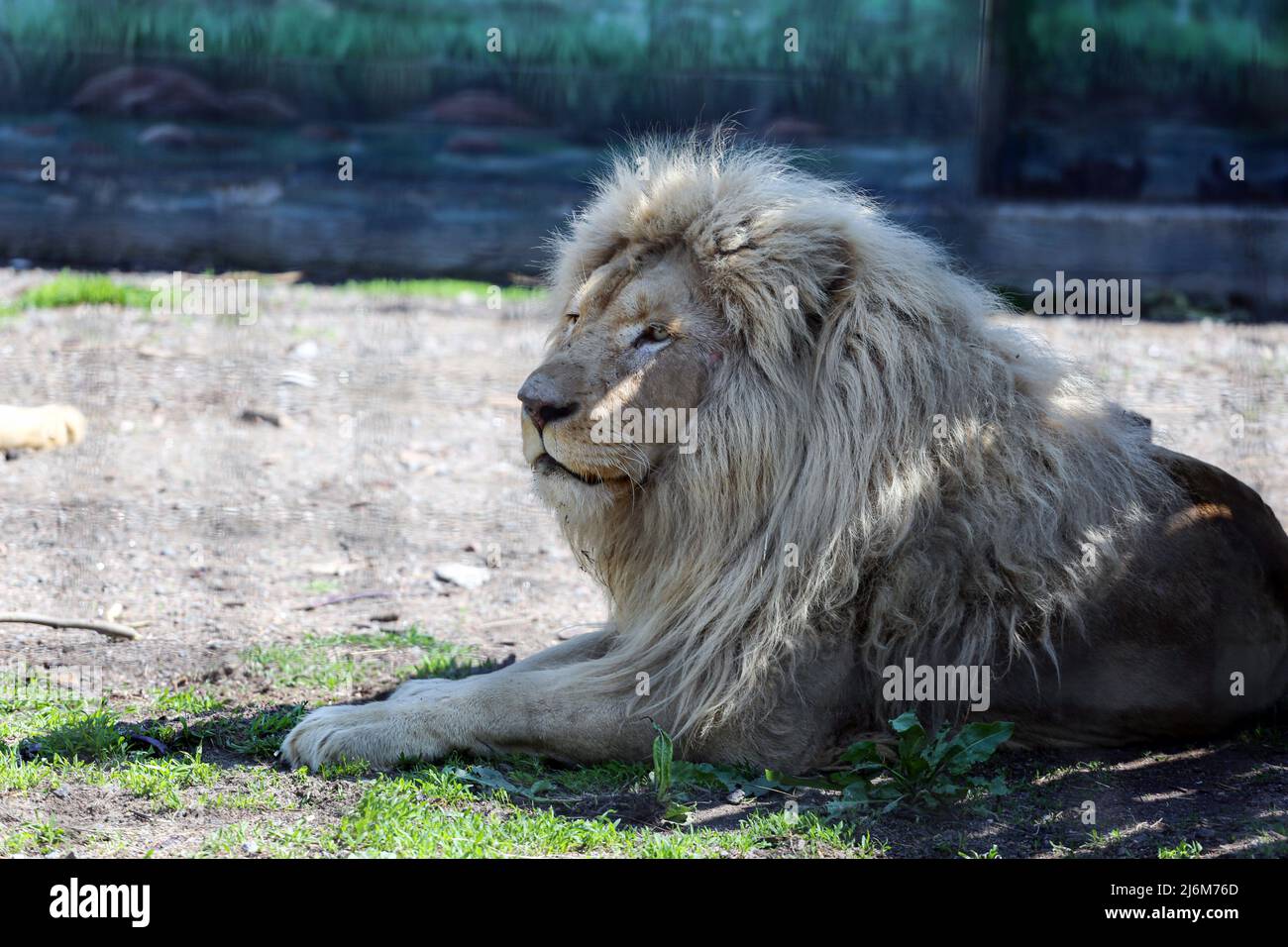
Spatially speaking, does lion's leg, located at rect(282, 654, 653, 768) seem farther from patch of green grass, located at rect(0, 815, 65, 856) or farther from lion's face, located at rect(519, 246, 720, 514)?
patch of green grass, located at rect(0, 815, 65, 856)

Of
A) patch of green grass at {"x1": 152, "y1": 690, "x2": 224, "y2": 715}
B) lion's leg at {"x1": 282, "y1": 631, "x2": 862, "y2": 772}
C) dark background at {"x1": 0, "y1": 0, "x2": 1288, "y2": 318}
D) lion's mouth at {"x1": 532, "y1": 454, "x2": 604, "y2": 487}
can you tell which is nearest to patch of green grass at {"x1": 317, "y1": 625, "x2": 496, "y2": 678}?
patch of green grass at {"x1": 152, "y1": 690, "x2": 224, "y2": 715}

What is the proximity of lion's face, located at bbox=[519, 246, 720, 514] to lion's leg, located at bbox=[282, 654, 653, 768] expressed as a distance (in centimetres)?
56

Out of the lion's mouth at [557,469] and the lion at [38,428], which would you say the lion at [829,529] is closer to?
the lion's mouth at [557,469]

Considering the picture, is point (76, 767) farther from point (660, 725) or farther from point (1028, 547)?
point (1028, 547)

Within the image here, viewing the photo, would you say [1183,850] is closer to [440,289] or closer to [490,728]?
[490,728]

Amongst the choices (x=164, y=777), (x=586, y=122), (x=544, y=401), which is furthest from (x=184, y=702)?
(x=586, y=122)

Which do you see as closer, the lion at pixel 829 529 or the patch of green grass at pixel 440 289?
the lion at pixel 829 529

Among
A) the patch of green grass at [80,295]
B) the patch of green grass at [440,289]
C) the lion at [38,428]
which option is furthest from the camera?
the patch of green grass at [440,289]

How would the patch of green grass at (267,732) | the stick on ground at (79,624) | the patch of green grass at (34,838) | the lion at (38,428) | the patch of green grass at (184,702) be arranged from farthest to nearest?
the lion at (38,428)
the stick on ground at (79,624)
the patch of green grass at (184,702)
the patch of green grass at (267,732)
the patch of green grass at (34,838)

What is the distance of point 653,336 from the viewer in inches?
166

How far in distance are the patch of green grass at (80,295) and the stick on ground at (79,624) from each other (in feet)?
15.6

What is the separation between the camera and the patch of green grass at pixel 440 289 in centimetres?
1049

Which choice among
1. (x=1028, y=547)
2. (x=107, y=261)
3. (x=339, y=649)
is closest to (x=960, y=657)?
(x=1028, y=547)

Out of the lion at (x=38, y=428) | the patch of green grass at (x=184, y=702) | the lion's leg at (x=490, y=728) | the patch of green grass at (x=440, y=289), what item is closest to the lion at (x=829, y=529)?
the lion's leg at (x=490, y=728)
